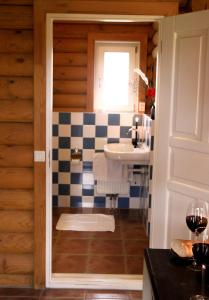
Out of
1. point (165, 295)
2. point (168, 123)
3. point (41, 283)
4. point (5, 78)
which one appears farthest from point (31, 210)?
point (165, 295)

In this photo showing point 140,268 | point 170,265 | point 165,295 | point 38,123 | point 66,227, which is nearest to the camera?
point 165,295

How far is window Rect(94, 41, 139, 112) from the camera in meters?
4.86

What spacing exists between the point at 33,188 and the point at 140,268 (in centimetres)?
117

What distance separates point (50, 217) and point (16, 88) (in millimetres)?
977

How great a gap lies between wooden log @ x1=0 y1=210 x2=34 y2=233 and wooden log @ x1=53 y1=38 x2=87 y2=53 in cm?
238

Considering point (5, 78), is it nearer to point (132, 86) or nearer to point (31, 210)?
point (31, 210)

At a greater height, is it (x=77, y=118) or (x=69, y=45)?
(x=69, y=45)

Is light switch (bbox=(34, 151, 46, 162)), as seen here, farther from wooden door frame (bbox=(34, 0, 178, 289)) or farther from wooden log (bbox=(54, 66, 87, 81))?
wooden log (bbox=(54, 66, 87, 81))

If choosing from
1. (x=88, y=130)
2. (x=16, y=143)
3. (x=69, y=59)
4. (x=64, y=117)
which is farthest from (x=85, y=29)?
(x=16, y=143)

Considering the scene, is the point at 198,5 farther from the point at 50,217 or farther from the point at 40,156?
the point at 50,217

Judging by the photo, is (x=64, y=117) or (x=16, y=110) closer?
(x=16, y=110)

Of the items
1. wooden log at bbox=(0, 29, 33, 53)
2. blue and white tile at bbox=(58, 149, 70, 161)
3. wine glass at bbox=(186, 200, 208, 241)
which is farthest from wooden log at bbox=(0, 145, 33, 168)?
blue and white tile at bbox=(58, 149, 70, 161)

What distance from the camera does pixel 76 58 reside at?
4.80 meters

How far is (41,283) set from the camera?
3090 mm
